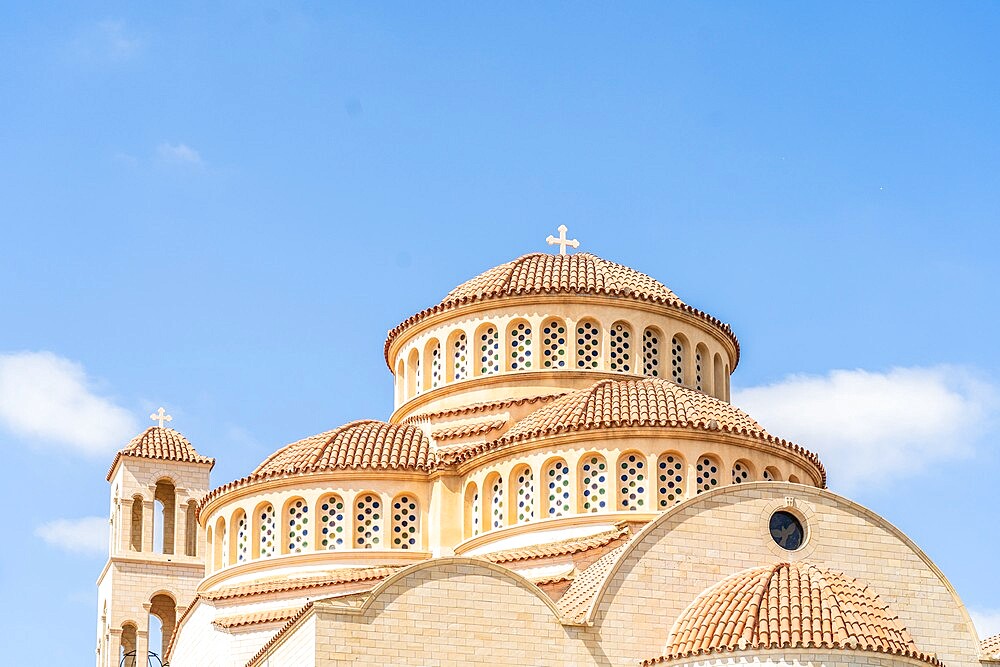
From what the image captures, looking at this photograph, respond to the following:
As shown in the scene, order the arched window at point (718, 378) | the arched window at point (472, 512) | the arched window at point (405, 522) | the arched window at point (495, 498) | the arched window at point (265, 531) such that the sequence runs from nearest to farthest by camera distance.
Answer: the arched window at point (495, 498) < the arched window at point (472, 512) < the arched window at point (405, 522) < the arched window at point (265, 531) < the arched window at point (718, 378)

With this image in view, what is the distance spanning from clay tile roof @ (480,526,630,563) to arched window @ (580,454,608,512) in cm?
70

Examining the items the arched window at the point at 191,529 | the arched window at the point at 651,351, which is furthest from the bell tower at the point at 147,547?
the arched window at the point at 651,351

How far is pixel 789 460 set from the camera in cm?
3331

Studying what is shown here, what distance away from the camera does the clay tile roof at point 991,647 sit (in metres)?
29.0

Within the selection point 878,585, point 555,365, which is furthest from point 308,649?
point 555,365

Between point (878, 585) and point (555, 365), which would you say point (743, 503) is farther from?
point (555, 365)

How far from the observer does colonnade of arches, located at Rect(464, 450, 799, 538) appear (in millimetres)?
31781

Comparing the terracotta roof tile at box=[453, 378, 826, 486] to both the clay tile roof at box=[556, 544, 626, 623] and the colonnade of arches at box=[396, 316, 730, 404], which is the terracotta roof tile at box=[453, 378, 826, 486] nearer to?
the colonnade of arches at box=[396, 316, 730, 404]

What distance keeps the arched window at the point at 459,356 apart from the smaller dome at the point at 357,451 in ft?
5.31

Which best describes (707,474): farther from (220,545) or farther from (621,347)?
(220,545)

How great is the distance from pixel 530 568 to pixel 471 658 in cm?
438

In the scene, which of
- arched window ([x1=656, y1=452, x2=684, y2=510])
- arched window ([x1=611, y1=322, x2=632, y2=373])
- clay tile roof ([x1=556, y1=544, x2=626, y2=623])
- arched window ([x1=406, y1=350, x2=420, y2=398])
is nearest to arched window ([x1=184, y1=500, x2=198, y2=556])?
arched window ([x1=406, y1=350, x2=420, y2=398])

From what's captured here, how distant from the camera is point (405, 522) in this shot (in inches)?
1348

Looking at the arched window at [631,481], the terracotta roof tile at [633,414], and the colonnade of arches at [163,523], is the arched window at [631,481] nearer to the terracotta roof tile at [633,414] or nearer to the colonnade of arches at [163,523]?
the terracotta roof tile at [633,414]
